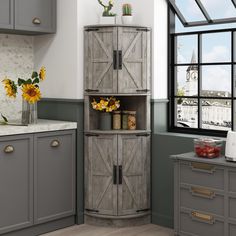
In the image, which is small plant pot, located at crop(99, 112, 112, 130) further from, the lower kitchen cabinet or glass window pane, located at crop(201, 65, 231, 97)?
glass window pane, located at crop(201, 65, 231, 97)

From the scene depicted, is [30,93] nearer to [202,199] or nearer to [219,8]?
[202,199]

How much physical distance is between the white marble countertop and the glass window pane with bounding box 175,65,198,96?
1.07m

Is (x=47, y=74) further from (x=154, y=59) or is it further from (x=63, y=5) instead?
(x=154, y=59)

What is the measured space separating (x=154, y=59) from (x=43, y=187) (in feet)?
5.00

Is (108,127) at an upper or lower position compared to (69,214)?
upper

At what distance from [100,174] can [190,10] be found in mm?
1733

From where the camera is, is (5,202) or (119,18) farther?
(119,18)

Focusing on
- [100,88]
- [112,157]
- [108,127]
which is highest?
[100,88]

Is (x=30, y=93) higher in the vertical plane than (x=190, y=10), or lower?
lower

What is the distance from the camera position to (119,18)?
14.4 feet

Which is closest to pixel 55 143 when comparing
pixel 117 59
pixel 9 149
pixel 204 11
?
pixel 9 149

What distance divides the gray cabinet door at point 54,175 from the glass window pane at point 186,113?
1034mm

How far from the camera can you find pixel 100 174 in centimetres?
414

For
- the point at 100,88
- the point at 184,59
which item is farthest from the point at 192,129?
the point at 100,88
